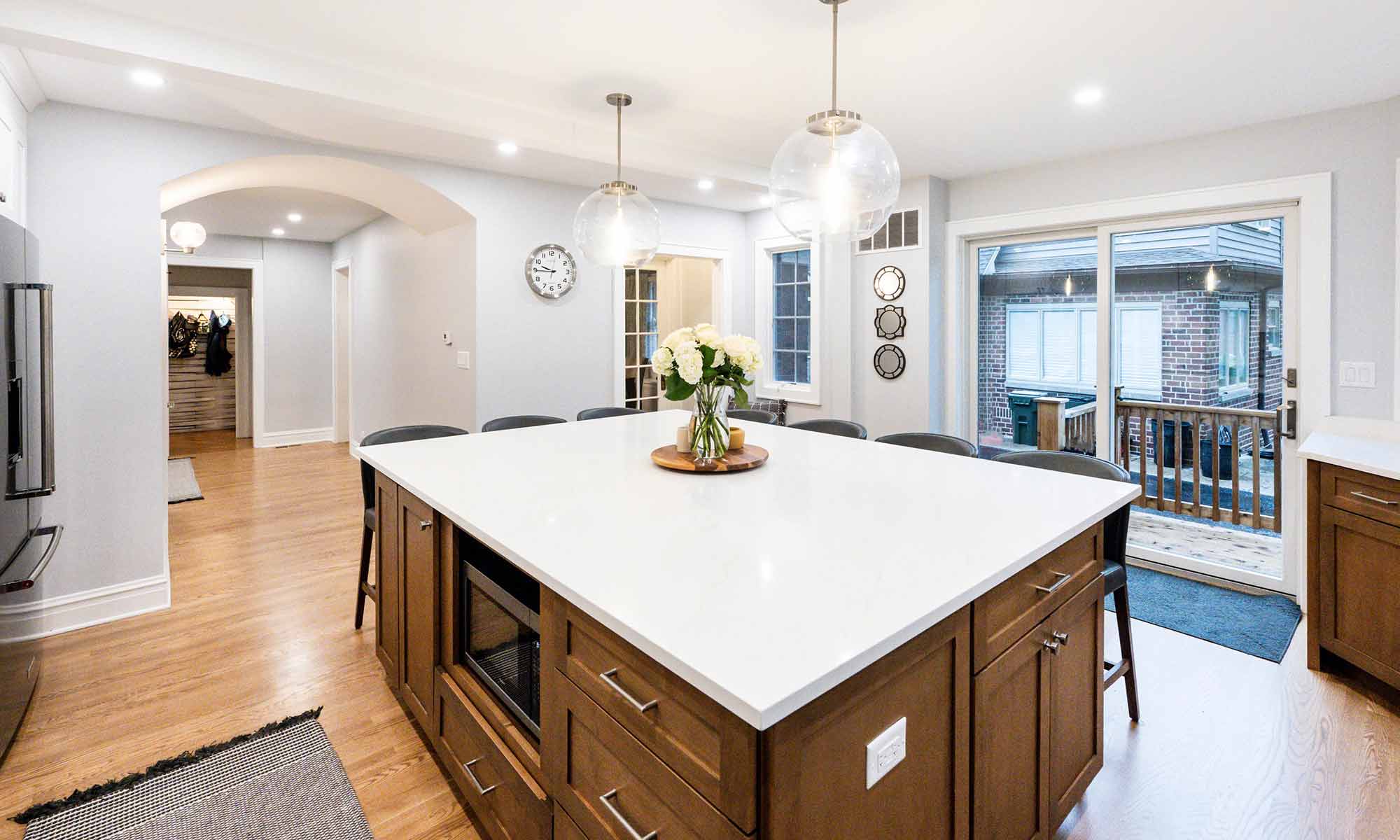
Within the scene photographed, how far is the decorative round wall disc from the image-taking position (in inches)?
189

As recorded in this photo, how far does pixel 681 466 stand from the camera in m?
2.20

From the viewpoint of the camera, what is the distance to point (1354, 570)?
8.16ft

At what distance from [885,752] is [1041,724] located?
666mm

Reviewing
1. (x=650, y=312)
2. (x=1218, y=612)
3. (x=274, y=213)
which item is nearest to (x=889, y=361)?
(x=650, y=312)

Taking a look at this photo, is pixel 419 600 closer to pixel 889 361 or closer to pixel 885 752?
pixel 885 752

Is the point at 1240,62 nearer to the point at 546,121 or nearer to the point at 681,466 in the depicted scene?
the point at 681,466

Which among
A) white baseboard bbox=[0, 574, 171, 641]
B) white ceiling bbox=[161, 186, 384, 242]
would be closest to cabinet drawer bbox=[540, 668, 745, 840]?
white baseboard bbox=[0, 574, 171, 641]

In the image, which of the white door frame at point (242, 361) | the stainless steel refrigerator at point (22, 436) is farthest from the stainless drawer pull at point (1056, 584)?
the white door frame at point (242, 361)

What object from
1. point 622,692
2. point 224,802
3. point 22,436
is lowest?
point 224,802

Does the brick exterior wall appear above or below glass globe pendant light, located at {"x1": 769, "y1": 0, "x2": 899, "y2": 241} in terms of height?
below

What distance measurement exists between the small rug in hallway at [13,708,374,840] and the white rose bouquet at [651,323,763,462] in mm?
1470

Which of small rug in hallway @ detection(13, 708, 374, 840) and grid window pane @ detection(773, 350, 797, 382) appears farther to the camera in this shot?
grid window pane @ detection(773, 350, 797, 382)

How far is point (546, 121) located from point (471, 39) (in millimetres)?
1037

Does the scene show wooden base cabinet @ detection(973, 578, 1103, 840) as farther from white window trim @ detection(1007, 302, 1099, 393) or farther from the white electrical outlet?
white window trim @ detection(1007, 302, 1099, 393)
